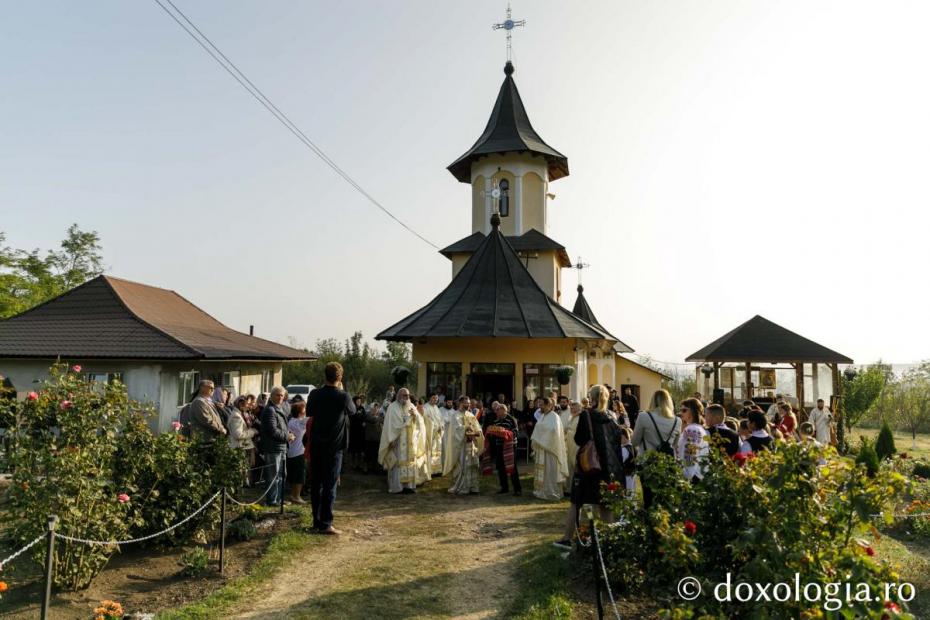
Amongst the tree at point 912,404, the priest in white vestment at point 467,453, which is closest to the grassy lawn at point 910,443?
the tree at point 912,404

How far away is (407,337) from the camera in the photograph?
16.2 metres

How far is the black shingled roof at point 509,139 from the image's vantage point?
2575cm

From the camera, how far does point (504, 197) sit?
25797 mm

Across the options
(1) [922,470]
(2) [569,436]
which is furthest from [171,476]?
Answer: (1) [922,470]

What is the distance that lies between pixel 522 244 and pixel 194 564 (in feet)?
65.2

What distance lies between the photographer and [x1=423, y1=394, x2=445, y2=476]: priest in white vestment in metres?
11.8

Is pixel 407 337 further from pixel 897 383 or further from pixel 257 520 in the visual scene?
pixel 897 383

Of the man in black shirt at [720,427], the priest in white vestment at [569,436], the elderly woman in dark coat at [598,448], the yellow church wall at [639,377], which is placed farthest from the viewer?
the yellow church wall at [639,377]

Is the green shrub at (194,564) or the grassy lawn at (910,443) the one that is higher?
the green shrub at (194,564)

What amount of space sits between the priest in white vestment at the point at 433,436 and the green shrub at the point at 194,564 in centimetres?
585

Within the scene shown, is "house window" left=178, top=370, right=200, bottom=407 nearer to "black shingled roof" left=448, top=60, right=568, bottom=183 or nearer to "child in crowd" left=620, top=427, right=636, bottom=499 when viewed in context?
"child in crowd" left=620, top=427, right=636, bottom=499

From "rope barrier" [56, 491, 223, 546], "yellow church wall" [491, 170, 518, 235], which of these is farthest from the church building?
"rope barrier" [56, 491, 223, 546]

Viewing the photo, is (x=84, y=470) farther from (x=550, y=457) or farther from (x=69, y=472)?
(x=550, y=457)

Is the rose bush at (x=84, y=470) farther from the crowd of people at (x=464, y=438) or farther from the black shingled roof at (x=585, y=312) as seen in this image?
the black shingled roof at (x=585, y=312)
